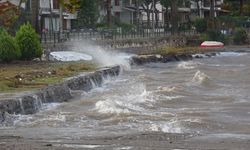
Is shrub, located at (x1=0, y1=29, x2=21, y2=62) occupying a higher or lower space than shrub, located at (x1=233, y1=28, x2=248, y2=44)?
higher

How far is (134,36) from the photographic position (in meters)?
57.8

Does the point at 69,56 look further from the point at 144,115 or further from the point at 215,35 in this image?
the point at 215,35

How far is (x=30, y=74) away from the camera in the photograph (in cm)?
2495

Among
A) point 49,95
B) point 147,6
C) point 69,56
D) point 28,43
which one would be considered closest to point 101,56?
point 69,56

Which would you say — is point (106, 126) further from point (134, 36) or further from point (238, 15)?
point (238, 15)

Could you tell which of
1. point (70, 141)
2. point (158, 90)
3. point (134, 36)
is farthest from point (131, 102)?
point (134, 36)

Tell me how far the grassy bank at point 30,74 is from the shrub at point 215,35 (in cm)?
3798

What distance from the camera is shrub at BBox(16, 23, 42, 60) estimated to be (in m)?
31.2

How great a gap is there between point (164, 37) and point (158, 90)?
122ft

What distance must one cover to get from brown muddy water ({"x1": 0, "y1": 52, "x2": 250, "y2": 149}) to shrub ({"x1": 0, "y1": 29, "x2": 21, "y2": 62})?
439cm

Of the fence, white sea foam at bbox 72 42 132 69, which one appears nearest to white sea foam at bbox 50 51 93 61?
white sea foam at bbox 72 42 132 69

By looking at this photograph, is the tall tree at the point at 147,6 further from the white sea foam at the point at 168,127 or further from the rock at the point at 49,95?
the white sea foam at the point at 168,127

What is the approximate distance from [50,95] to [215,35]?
49.6 m

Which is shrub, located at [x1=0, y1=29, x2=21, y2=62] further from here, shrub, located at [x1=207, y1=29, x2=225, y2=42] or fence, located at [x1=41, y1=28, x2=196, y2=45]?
shrub, located at [x1=207, y1=29, x2=225, y2=42]
